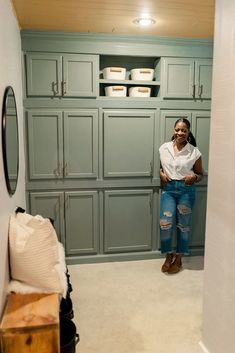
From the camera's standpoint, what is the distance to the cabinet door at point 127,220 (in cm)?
361

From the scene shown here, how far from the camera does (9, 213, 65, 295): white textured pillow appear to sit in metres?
1.86

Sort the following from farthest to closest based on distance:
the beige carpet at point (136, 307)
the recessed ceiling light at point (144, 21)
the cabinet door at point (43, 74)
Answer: the cabinet door at point (43, 74) → the recessed ceiling light at point (144, 21) → the beige carpet at point (136, 307)

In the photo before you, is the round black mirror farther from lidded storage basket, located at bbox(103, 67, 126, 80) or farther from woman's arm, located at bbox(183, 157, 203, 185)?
Answer: woman's arm, located at bbox(183, 157, 203, 185)

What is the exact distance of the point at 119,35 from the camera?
3.31 meters

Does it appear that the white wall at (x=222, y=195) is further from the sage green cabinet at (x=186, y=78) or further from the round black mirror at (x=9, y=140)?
the sage green cabinet at (x=186, y=78)

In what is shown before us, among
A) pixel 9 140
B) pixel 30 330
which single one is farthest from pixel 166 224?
pixel 30 330

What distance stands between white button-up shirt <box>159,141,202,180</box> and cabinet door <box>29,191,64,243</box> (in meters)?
1.13

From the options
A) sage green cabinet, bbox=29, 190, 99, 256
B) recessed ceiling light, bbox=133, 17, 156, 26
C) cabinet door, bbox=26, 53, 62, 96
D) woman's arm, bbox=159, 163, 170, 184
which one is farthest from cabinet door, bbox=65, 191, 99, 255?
recessed ceiling light, bbox=133, 17, 156, 26

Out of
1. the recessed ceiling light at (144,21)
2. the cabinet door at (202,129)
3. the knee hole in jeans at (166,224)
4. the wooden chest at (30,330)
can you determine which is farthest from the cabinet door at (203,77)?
the wooden chest at (30,330)

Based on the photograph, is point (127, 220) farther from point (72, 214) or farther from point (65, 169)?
point (65, 169)

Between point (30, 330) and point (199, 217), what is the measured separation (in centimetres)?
259

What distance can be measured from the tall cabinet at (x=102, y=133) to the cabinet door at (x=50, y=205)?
0.03ft

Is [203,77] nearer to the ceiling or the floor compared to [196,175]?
nearer to the ceiling

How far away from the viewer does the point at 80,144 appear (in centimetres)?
344
